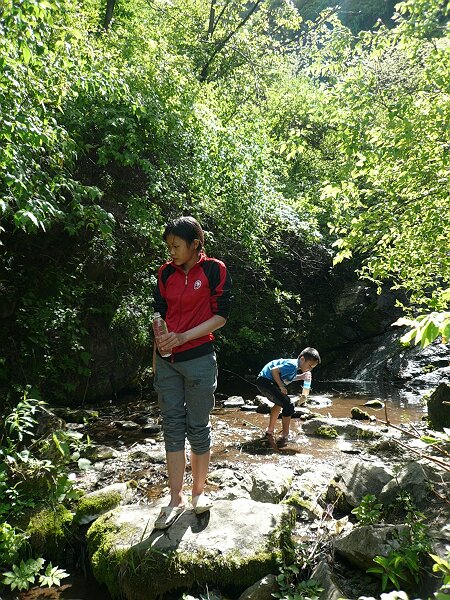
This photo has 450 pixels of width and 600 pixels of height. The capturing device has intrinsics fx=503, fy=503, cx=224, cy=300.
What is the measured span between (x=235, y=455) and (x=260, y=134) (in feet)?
27.0

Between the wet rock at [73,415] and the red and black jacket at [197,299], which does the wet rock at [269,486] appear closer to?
the red and black jacket at [197,299]

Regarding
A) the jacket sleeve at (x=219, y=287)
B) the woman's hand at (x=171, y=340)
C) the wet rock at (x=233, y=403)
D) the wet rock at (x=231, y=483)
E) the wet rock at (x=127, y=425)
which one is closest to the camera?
the woman's hand at (x=171, y=340)

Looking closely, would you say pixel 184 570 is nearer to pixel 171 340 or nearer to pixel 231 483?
pixel 171 340

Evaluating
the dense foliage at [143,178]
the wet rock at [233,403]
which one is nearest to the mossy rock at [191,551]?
the dense foliage at [143,178]

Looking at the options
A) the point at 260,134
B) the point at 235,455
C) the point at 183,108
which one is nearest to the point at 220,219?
the point at 183,108

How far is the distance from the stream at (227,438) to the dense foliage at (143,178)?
1070 mm

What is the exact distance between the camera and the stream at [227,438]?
3564 millimetres

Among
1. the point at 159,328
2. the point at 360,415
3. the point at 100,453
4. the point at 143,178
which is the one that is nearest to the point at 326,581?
the point at 159,328

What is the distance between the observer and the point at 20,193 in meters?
4.00

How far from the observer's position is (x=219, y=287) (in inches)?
135

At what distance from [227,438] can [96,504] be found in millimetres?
3232

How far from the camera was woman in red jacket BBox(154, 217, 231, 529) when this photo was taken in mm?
3414

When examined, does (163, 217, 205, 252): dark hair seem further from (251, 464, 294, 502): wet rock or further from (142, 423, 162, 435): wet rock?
(142, 423, 162, 435): wet rock

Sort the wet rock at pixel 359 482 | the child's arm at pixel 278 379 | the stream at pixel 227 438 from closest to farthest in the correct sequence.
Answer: the stream at pixel 227 438, the wet rock at pixel 359 482, the child's arm at pixel 278 379
